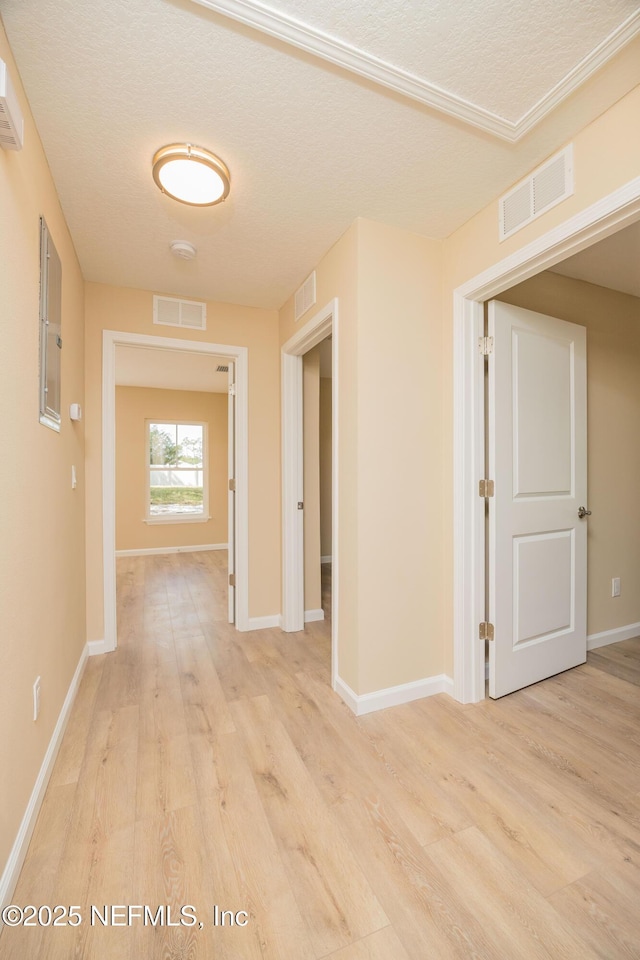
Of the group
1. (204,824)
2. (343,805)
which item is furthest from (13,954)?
(343,805)

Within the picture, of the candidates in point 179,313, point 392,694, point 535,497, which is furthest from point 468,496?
point 179,313

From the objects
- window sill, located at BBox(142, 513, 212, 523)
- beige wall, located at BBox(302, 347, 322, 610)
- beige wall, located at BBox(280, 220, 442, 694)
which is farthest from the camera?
window sill, located at BBox(142, 513, 212, 523)

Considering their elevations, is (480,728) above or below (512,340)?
below

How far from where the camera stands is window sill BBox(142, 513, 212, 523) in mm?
6562

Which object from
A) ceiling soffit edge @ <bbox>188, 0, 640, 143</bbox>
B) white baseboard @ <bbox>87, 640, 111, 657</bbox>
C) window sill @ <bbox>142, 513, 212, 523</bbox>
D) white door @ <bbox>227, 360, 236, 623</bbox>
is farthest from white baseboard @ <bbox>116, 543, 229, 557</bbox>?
ceiling soffit edge @ <bbox>188, 0, 640, 143</bbox>

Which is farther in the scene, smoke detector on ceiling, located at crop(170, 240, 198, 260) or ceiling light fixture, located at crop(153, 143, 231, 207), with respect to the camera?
smoke detector on ceiling, located at crop(170, 240, 198, 260)

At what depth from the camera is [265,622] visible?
3.38m

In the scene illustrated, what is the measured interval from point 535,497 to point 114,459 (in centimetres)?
284

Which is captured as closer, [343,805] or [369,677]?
[343,805]

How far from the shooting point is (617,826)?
1451mm

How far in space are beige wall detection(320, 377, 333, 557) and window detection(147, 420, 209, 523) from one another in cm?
198

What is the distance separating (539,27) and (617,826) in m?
2.60

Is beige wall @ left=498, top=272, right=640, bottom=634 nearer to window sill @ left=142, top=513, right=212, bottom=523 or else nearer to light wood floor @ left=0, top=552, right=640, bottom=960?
light wood floor @ left=0, top=552, right=640, bottom=960

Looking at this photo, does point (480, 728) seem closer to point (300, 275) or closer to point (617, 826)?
point (617, 826)
